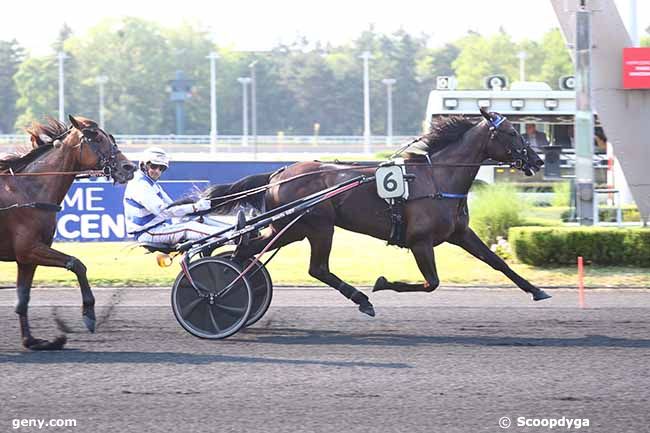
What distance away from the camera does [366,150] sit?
43.0m

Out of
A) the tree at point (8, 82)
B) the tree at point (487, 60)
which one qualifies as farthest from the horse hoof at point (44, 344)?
the tree at point (8, 82)

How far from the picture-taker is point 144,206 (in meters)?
8.21

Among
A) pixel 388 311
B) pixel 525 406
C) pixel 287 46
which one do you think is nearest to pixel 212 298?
pixel 388 311

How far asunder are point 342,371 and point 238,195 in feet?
8.46

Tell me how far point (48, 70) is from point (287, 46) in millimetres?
29005

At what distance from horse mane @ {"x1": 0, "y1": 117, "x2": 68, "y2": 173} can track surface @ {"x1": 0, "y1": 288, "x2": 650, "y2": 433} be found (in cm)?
133

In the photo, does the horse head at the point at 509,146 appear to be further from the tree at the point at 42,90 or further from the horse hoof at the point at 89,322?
the tree at the point at 42,90

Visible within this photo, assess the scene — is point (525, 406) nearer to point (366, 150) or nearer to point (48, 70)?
point (366, 150)

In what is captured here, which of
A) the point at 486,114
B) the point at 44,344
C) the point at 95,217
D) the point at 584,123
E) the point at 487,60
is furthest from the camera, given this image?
the point at 487,60

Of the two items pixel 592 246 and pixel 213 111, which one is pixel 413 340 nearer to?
pixel 592 246

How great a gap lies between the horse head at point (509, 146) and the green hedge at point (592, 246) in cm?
386

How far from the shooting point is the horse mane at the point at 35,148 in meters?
8.12

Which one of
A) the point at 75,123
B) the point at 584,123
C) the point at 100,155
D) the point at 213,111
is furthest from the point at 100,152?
the point at 213,111

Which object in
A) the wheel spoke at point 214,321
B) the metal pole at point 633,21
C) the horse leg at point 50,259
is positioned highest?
the metal pole at point 633,21
